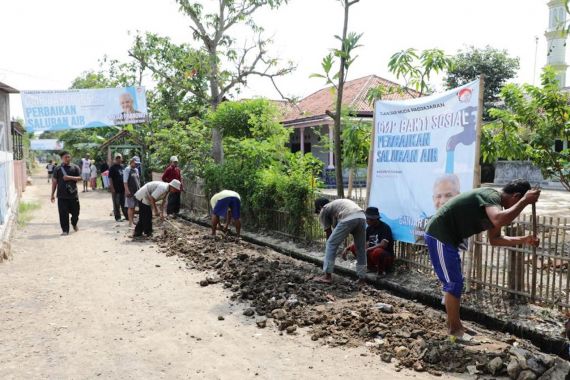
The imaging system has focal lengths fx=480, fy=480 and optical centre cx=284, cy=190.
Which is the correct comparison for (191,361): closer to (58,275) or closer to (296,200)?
(58,275)

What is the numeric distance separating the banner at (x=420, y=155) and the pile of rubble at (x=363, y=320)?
1177 millimetres

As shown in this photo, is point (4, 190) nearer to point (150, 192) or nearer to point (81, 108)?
point (150, 192)

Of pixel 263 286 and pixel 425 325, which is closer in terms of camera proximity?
pixel 425 325

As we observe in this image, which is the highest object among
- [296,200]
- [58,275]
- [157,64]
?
[157,64]

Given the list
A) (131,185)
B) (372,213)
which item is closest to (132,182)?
(131,185)

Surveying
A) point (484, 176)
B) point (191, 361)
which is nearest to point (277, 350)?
point (191, 361)

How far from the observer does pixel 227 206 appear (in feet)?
32.7

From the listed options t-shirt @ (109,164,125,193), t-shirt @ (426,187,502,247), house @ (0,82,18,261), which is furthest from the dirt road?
t-shirt @ (109,164,125,193)

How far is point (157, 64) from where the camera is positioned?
55.8ft

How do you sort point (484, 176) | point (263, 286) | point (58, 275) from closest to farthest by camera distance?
point (263, 286), point (58, 275), point (484, 176)

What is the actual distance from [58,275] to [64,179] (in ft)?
12.7

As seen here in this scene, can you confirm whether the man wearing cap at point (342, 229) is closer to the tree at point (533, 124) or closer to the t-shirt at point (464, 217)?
the t-shirt at point (464, 217)

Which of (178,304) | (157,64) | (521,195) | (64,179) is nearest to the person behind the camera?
(521,195)

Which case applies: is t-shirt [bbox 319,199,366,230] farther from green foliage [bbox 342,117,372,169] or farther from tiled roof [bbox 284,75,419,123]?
tiled roof [bbox 284,75,419,123]
